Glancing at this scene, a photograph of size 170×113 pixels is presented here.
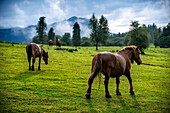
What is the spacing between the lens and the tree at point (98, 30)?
2454 inches

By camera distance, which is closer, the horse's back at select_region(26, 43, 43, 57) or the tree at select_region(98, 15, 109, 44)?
the horse's back at select_region(26, 43, 43, 57)

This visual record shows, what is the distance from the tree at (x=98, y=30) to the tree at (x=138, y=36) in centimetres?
1304

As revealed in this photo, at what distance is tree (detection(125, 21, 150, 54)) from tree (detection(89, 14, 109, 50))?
13.0 m

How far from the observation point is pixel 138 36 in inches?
2048

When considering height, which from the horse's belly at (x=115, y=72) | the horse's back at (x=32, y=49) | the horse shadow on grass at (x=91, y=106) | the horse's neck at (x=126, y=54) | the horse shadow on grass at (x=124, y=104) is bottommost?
the horse shadow on grass at (x=124, y=104)

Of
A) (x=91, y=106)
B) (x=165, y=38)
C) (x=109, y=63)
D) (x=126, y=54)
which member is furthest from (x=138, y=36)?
(x=165, y=38)

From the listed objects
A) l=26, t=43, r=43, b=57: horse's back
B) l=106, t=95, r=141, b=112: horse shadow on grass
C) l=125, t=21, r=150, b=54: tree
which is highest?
l=125, t=21, r=150, b=54: tree

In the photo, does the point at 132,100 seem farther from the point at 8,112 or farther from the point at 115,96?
the point at 8,112

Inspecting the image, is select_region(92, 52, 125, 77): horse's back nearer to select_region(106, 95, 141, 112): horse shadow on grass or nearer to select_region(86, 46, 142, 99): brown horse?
select_region(86, 46, 142, 99): brown horse

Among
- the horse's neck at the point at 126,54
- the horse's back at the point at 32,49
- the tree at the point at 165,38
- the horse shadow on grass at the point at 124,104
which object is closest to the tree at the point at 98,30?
the horse's back at the point at 32,49

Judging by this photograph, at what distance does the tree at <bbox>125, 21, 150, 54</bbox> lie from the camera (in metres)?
51.9

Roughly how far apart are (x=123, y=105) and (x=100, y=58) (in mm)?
2765

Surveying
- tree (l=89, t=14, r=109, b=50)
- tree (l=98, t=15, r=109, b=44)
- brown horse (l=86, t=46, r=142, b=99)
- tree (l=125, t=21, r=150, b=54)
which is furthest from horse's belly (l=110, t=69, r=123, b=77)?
tree (l=98, t=15, r=109, b=44)

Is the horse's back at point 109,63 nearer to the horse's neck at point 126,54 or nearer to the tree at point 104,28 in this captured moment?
the horse's neck at point 126,54
